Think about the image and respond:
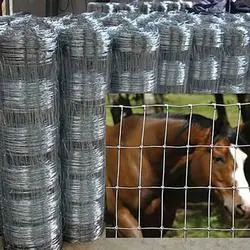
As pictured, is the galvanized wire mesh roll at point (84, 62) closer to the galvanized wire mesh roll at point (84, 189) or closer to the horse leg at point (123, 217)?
the galvanized wire mesh roll at point (84, 189)

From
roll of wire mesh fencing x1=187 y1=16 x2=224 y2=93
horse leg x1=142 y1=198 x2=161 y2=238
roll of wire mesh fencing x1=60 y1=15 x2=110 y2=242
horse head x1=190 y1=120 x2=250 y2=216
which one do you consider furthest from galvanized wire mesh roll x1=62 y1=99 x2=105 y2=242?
roll of wire mesh fencing x1=187 y1=16 x2=224 y2=93

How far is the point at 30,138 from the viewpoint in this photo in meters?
1.08

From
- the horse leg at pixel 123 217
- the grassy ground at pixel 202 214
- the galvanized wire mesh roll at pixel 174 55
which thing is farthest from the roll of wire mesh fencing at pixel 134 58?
the horse leg at pixel 123 217

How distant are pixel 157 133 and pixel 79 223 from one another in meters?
0.30

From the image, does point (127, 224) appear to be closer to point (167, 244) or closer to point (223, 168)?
point (167, 244)

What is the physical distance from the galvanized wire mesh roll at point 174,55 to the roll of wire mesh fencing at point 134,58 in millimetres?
45

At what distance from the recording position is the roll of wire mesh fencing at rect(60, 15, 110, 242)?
1.12 metres

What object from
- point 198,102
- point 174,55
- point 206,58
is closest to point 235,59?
point 206,58

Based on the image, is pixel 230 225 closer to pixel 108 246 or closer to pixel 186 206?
pixel 186 206

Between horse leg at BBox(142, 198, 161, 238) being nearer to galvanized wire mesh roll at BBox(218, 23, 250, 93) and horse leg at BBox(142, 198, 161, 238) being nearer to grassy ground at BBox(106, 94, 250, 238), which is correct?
grassy ground at BBox(106, 94, 250, 238)

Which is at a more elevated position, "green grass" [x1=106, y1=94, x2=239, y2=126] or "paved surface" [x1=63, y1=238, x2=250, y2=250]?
"green grass" [x1=106, y1=94, x2=239, y2=126]

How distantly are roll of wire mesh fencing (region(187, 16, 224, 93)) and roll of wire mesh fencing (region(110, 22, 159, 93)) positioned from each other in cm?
15

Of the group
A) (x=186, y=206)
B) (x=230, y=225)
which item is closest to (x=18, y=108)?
(x=186, y=206)

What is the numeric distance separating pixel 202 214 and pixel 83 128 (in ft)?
1.23
